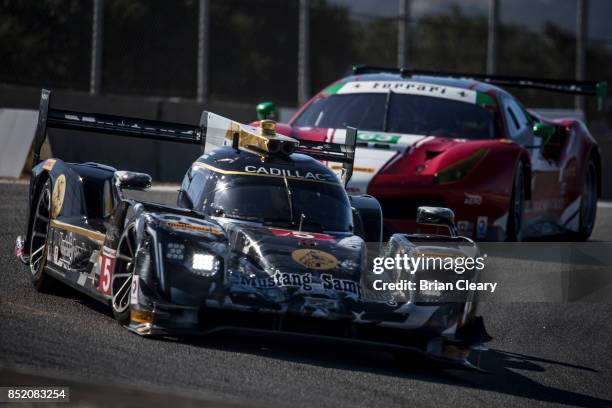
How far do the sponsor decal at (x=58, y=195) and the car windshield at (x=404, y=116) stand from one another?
412 cm

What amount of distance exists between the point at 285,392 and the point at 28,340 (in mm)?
1290

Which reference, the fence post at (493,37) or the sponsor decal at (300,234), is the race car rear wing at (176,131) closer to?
the sponsor decal at (300,234)

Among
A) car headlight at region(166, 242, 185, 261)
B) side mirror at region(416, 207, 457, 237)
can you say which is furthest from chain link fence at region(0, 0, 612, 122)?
car headlight at region(166, 242, 185, 261)

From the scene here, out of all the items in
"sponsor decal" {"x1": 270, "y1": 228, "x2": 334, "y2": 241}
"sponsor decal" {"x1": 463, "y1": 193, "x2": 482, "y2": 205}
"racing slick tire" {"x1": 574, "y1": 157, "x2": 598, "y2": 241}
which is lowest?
"racing slick tire" {"x1": 574, "y1": 157, "x2": 598, "y2": 241}

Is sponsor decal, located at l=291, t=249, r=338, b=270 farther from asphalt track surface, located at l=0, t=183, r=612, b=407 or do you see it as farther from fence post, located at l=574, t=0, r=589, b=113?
fence post, located at l=574, t=0, r=589, b=113

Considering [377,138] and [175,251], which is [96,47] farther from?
[175,251]

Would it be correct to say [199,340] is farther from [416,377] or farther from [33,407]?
[33,407]

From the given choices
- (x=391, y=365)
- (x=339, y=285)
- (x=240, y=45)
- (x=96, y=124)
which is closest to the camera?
(x=339, y=285)

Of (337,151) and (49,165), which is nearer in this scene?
(49,165)

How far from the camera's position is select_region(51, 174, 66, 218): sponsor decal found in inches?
336

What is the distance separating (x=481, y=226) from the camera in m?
11.4

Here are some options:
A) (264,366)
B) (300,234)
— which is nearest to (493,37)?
(300,234)

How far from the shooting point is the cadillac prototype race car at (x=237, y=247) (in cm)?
679

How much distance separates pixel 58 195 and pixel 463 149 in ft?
13.9
